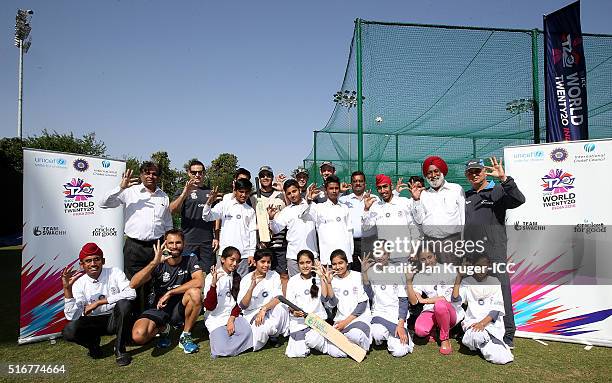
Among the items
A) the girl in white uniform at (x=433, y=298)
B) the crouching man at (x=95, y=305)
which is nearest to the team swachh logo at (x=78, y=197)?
the crouching man at (x=95, y=305)

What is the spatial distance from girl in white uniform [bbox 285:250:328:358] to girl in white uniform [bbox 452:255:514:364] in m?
1.53

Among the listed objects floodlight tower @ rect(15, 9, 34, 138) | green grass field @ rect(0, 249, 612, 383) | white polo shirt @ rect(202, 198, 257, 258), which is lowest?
green grass field @ rect(0, 249, 612, 383)

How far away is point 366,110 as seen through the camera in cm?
596

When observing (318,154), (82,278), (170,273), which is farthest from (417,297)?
(318,154)

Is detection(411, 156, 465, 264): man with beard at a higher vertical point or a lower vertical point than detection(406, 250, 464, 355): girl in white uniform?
higher

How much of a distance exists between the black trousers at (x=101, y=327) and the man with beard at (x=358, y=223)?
278cm

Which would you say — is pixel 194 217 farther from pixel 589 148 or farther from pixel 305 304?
pixel 589 148

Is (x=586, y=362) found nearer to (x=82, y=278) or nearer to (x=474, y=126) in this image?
(x=474, y=126)

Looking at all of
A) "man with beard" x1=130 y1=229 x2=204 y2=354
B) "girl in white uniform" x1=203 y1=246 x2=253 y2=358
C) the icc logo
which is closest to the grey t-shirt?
"man with beard" x1=130 y1=229 x2=204 y2=354

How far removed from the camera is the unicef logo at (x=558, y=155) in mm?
4422

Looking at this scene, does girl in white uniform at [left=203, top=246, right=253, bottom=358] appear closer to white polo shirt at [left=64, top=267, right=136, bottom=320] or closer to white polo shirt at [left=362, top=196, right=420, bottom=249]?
white polo shirt at [left=64, top=267, right=136, bottom=320]

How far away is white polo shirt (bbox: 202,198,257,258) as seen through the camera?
4684 millimetres

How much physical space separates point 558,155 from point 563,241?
1.03 meters

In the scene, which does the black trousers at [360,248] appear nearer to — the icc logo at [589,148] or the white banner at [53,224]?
the icc logo at [589,148]
